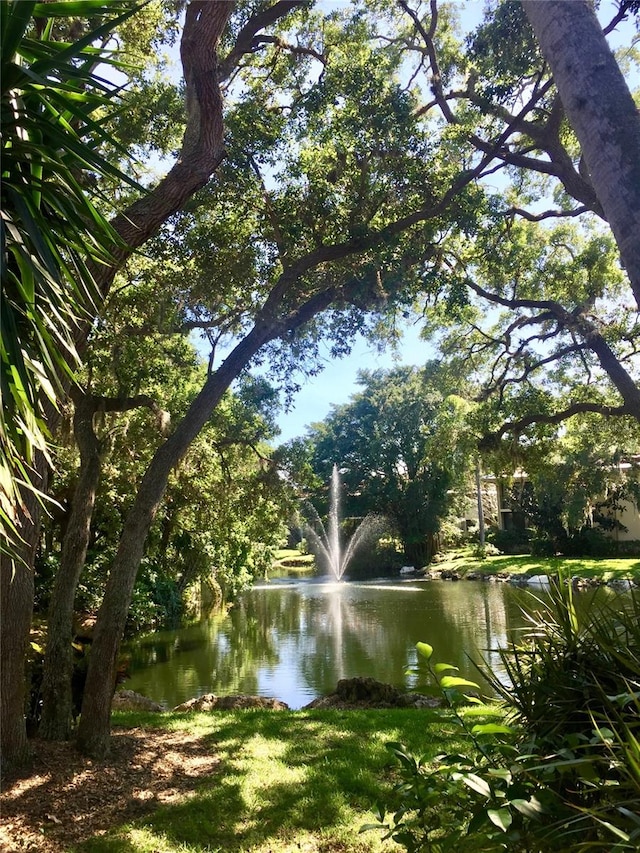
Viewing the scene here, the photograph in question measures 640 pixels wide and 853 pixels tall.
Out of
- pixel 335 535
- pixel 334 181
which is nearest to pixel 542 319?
pixel 334 181

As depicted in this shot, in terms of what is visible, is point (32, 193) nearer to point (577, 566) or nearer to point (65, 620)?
point (65, 620)

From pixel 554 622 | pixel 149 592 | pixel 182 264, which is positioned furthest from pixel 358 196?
pixel 149 592

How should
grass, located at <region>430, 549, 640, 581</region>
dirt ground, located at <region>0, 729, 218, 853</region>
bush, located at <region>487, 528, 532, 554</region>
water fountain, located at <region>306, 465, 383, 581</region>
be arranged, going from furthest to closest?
water fountain, located at <region>306, 465, 383, 581</region>, bush, located at <region>487, 528, 532, 554</region>, grass, located at <region>430, 549, 640, 581</region>, dirt ground, located at <region>0, 729, 218, 853</region>

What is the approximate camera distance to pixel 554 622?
7.10ft

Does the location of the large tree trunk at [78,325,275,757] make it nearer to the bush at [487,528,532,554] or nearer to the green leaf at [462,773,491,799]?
the green leaf at [462,773,491,799]

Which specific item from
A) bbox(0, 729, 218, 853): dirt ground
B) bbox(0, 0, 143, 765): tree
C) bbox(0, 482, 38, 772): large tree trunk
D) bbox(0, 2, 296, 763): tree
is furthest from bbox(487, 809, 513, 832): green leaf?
bbox(0, 482, 38, 772): large tree trunk

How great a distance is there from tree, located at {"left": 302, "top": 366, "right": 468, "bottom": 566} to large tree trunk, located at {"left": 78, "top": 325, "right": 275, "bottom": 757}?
2247 cm

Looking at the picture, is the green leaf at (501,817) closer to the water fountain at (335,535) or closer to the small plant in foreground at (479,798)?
the small plant in foreground at (479,798)

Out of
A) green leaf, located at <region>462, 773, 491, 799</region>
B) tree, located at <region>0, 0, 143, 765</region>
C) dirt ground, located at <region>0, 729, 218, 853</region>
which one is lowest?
dirt ground, located at <region>0, 729, 218, 853</region>

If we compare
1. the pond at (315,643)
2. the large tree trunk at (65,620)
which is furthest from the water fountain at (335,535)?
the large tree trunk at (65,620)

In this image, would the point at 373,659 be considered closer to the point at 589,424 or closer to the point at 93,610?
the point at 93,610

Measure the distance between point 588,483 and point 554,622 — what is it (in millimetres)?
22750

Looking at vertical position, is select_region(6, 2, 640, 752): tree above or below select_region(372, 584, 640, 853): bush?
above

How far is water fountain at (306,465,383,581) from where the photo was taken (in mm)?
31703
